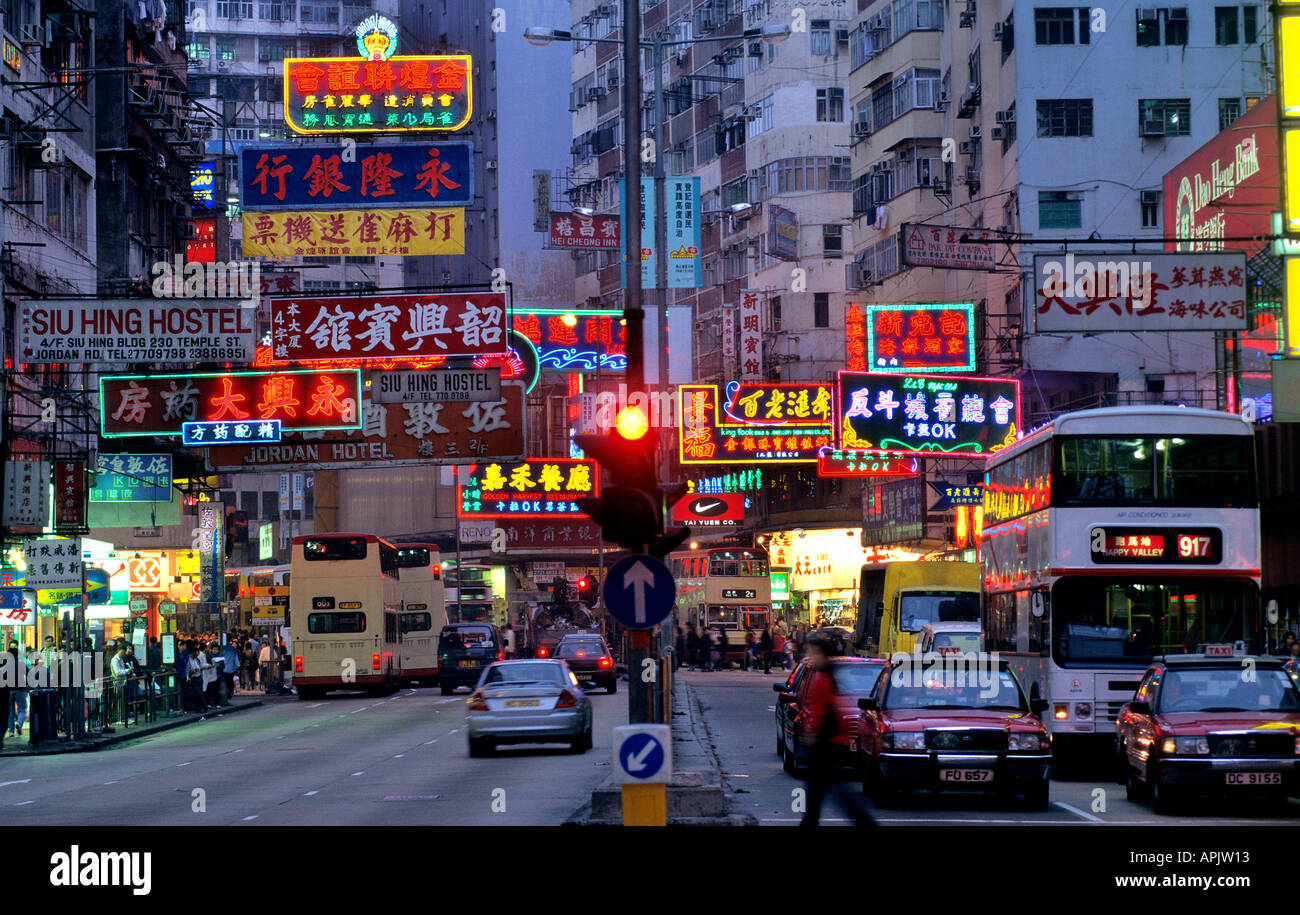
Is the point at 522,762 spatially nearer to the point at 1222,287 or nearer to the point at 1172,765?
the point at 1172,765

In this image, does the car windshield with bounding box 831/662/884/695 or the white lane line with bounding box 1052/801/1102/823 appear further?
the car windshield with bounding box 831/662/884/695

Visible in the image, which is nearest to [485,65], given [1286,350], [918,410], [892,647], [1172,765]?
[918,410]

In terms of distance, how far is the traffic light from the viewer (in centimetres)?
1388

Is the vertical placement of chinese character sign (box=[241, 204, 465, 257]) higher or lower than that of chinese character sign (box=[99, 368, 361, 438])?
higher

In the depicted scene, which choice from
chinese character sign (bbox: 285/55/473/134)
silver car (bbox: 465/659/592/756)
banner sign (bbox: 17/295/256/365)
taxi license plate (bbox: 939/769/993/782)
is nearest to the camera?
taxi license plate (bbox: 939/769/993/782)

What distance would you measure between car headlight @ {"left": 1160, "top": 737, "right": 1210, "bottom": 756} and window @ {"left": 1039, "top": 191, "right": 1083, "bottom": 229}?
3633 cm

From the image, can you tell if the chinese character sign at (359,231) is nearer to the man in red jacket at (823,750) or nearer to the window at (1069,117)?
the man in red jacket at (823,750)

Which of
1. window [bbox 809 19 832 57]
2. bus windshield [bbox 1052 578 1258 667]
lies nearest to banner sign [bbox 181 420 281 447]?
bus windshield [bbox 1052 578 1258 667]

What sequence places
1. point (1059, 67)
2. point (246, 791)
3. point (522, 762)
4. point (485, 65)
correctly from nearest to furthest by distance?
point (246, 791) < point (522, 762) < point (1059, 67) < point (485, 65)

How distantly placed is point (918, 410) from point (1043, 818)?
27323 mm

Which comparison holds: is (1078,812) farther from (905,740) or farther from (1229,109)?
(1229,109)

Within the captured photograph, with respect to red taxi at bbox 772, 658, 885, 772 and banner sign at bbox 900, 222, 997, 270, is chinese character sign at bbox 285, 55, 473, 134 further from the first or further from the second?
red taxi at bbox 772, 658, 885, 772

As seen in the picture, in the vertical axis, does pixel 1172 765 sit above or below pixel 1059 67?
below

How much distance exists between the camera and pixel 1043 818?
61.9 ft
